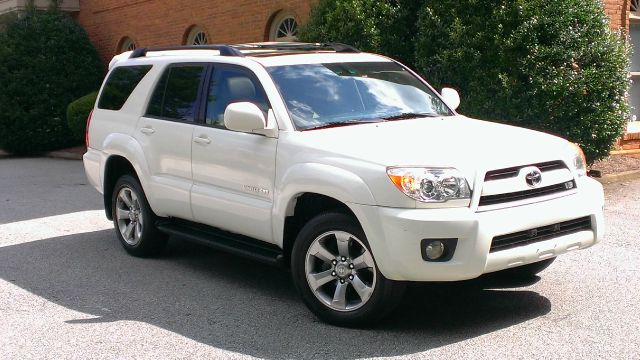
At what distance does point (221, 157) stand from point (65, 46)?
16.0m

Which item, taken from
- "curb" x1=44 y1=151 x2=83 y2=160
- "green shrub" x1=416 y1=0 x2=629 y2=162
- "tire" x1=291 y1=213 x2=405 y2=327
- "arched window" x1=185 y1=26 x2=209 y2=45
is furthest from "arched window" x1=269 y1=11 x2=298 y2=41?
"tire" x1=291 y1=213 x2=405 y2=327

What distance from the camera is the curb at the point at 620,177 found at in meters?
11.4

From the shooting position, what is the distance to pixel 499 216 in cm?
521

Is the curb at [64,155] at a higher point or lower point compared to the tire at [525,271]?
lower

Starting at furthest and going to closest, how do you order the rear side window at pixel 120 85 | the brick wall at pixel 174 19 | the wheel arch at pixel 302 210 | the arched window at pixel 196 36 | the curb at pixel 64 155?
the arched window at pixel 196 36, the curb at pixel 64 155, the brick wall at pixel 174 19, the rear side window at pixel 120 85, the wheel arch at pixel 302 210

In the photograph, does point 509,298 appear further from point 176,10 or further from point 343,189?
point 176,10

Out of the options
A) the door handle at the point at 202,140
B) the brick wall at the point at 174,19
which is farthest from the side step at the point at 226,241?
the brick wall at the point at 174,19

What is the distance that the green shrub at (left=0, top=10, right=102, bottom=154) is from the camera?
20.2 meters

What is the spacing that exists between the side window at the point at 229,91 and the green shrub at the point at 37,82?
14.4 meters

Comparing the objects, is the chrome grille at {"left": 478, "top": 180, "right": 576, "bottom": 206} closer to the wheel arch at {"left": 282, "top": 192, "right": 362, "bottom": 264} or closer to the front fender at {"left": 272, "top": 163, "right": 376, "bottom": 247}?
the front fender at {"left": 272, "top": 163, "right": 376, "bottom": 247}

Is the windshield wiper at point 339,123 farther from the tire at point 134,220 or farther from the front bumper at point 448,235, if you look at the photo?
the tire at point 134,220

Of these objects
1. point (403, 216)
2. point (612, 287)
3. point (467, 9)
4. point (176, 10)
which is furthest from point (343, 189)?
point (176, 10)

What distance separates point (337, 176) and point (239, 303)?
1478 millimetres

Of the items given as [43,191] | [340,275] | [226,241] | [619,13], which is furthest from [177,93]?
[619,13]
